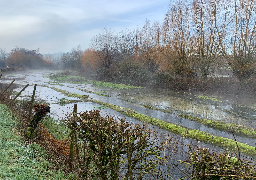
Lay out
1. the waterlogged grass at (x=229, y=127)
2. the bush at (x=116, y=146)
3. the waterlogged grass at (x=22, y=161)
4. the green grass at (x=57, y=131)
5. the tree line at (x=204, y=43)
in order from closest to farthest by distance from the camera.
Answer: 1. the bush at (x=116, y=146)
2. the waterlogged grass at (x=22, y=161)
3. the green grass at (x=57, y=131)
4. the waterlogged grass at (x=229, y=127)
5. the tree line at (x=204, y=43)

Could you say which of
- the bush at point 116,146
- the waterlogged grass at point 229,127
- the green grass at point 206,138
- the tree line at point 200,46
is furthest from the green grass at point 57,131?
the tree line at point 200,46

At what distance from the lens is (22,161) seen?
6.53 m

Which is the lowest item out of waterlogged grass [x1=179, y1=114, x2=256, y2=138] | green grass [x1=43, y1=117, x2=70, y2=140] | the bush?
waterlogged grass [x1=179, y1=114, x2=256, y2=138]

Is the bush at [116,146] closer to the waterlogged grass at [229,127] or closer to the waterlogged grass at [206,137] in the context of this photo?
the waterlogged grass at [206,137]

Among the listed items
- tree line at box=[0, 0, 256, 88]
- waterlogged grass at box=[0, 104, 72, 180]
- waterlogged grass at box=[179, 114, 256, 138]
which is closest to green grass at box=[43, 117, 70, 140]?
waterlogged grass at box=[0, 104, 72, 180]

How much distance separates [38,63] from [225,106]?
9690cm

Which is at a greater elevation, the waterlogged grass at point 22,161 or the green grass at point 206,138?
the waterlogged grass at point 22,161

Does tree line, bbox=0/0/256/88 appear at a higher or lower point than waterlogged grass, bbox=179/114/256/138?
higher

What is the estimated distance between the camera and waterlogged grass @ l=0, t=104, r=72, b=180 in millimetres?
5707

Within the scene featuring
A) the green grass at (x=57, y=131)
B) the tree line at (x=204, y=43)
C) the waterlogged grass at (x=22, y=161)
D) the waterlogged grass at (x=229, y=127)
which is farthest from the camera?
the tree line at (x=204, y=43)

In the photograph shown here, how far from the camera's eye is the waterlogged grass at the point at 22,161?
5707 mm

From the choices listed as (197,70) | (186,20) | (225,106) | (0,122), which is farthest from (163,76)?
(0,122)

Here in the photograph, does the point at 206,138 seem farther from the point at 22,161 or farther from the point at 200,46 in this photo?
the point at 200,46

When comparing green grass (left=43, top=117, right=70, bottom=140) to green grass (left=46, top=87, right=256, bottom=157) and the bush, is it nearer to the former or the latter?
the bush
